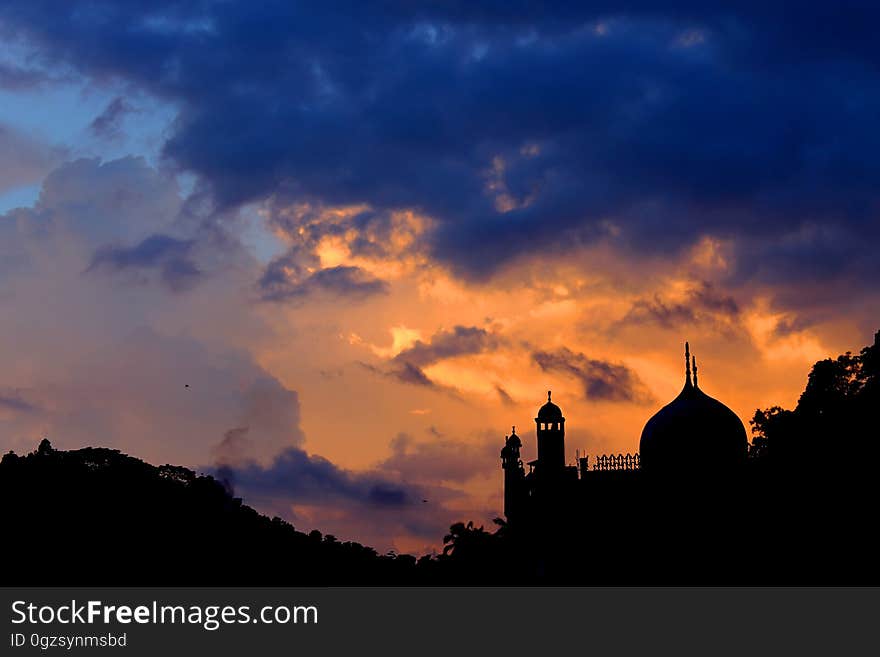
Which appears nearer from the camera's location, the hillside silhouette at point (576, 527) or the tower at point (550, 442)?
the hillside silhouette at point (576, 527)

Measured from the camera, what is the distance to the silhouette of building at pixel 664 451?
5525 centimetres

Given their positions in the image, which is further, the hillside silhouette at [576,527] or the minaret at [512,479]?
the minaret at [512,479]

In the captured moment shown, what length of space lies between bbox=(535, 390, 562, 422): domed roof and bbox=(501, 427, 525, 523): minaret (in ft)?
10.1

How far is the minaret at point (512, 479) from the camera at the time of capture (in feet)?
209

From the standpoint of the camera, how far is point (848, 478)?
4594 cm

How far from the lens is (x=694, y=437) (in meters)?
55.4

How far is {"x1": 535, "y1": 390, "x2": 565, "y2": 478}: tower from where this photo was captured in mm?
61875

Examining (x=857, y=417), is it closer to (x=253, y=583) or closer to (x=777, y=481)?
(x=777, y=481)

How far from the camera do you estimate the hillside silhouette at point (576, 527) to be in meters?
46.1

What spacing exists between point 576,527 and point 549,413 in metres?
6.39

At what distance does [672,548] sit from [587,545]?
5.68 metres

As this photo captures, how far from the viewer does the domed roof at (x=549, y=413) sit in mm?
62594

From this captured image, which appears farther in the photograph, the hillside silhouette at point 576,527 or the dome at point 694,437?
the dome at point 694,437

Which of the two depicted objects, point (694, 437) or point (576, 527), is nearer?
point (694, 437)
